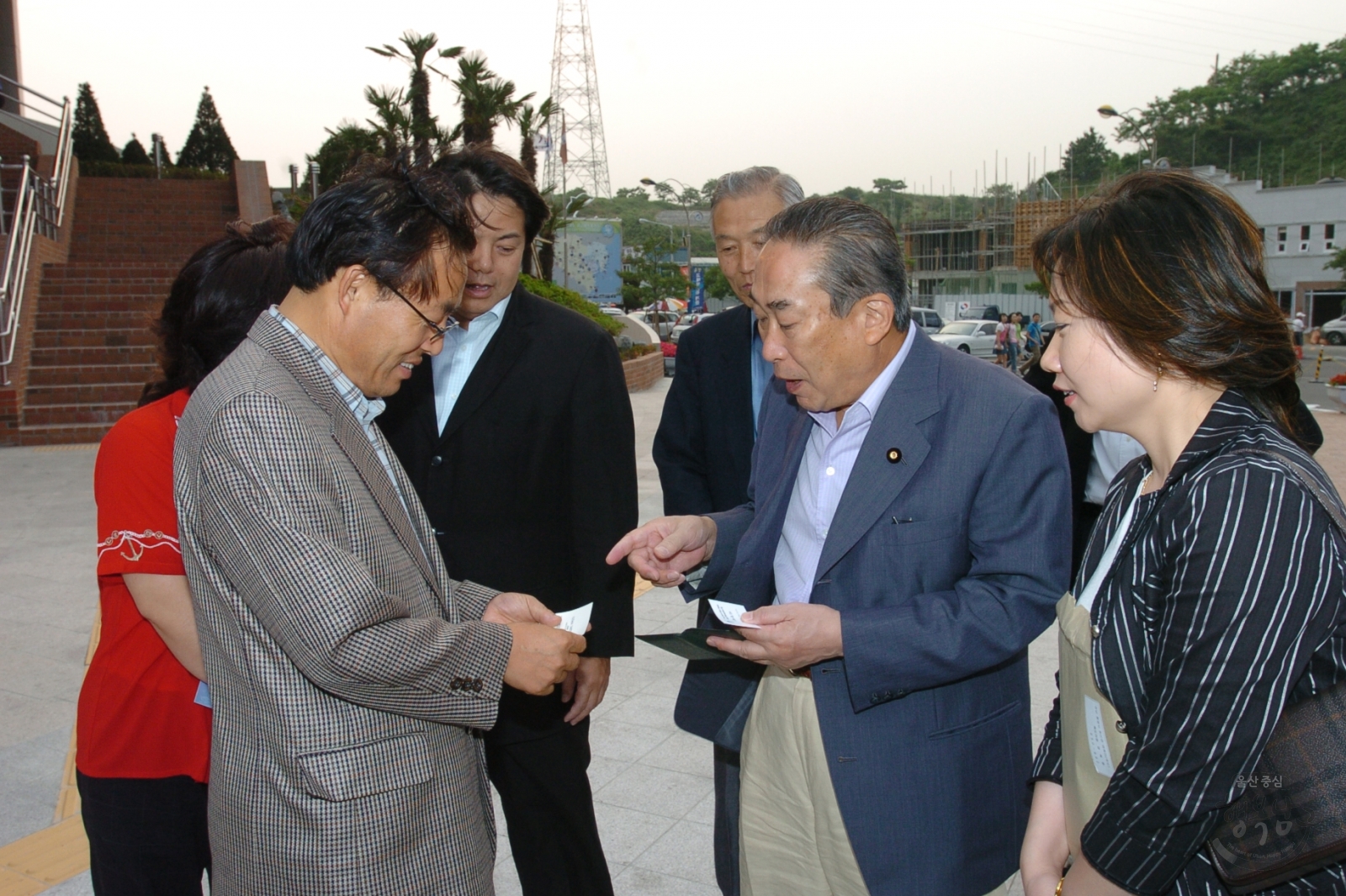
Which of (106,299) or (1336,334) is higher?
(106,299)

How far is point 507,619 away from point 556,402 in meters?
0.72

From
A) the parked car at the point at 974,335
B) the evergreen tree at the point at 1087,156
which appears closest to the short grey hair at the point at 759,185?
the parked car at the point at 974,335

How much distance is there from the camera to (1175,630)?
1.27 meters

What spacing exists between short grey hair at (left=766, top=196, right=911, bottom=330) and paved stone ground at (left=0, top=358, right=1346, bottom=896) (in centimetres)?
193

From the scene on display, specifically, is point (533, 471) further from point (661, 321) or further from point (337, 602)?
point (661, 321)

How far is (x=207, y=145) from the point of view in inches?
1051

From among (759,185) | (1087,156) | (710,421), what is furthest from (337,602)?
(1087,156)

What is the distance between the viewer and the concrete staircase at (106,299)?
11.4 meters

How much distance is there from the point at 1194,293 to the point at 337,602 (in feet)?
4.20

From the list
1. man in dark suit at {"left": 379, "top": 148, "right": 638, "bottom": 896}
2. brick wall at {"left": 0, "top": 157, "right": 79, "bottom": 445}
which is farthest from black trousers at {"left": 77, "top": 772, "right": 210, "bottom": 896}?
brick wall at {"left": 0, "top": 157, "right": 79, "bottom": 445}

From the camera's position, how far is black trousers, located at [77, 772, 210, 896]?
6.36ft

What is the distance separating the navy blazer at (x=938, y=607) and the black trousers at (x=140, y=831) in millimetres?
1279

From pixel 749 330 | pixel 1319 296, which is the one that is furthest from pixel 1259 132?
pixel 749 330

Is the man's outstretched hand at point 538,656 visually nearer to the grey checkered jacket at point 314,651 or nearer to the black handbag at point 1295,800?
the grey checkered jacket at point 314,651
